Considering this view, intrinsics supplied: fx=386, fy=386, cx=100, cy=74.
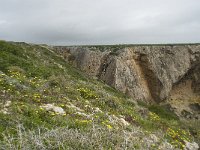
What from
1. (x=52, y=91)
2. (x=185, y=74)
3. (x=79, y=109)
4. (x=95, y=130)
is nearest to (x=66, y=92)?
(x=52, y=91)

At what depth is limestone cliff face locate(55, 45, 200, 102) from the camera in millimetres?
34406

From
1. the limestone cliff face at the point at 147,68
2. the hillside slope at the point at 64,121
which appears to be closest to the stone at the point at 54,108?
the hillside slope at the point at 64,121

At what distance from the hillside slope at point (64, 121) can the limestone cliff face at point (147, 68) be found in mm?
13684

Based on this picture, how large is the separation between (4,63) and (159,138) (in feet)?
33.2

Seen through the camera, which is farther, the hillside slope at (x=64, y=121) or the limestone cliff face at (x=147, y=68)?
the limestone cliff face at (x=147, y=68)

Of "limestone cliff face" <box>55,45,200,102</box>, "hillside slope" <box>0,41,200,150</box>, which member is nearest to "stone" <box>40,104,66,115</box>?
"hillside slope" <box>0,41,200,150</box>

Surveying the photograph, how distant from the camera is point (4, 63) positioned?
2017 cm

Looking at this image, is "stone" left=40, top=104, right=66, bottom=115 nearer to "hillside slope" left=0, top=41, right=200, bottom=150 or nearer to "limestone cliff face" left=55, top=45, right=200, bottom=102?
"hillside slope" left=0, top=41, right=200, bottom=150

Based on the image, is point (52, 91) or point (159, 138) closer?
point (159, 138)

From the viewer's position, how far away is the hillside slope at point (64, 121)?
20.3 feet

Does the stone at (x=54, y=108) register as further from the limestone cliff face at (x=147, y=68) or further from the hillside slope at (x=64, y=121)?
the limestone cliff face at (x=147, y=68)

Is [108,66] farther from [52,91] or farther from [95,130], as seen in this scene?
[95,130]

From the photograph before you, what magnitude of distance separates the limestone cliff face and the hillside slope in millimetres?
13684

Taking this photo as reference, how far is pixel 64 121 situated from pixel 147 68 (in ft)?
86.2
